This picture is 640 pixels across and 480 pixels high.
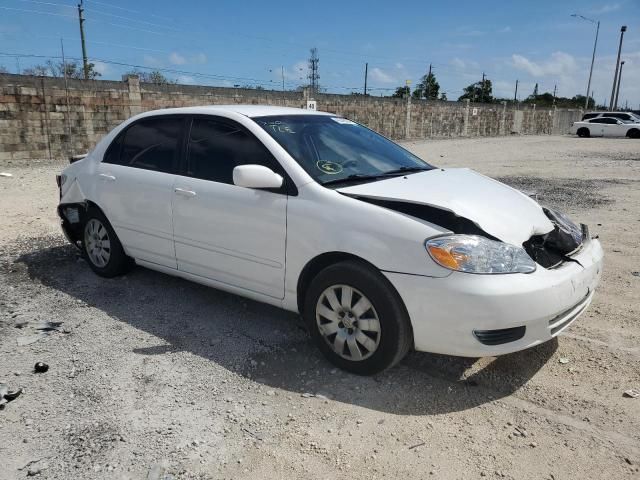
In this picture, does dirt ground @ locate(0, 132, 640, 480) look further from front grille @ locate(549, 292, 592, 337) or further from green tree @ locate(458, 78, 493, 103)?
green tree @ locate(458, 78, 493, 103)

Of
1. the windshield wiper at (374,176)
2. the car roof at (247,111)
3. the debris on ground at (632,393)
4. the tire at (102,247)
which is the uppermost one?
the car roof at (247,111)

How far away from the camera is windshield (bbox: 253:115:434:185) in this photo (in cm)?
366

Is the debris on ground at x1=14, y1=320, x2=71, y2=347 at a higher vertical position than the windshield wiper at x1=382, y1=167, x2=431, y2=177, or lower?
lower

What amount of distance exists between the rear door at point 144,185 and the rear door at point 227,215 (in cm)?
16

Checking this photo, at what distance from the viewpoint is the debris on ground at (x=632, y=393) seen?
3071 millimetres

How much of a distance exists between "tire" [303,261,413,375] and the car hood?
0.54 metres

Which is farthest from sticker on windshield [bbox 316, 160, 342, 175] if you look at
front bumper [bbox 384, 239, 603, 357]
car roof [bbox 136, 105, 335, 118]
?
front bumper [bbox 384, 239, 603, 357]

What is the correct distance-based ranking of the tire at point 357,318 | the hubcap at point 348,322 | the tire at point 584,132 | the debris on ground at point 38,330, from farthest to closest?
the tire at point 584,132 → the debris on ground at point 38,330 → the hubcap at point 348,322 → the tire at point 357,318

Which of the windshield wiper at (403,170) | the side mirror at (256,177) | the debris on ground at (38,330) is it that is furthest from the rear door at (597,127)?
the debris on ground at (38,330)

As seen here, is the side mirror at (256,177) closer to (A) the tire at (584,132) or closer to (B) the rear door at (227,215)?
(B) the rear door at (227,215)

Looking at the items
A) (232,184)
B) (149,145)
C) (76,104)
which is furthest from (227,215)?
(76,104)

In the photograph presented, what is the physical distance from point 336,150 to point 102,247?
8.63 ft

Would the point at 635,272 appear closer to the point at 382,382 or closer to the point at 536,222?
the point at 536,222

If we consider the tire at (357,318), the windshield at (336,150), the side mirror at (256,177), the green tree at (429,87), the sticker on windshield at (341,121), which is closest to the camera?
the tire at (357,318)
